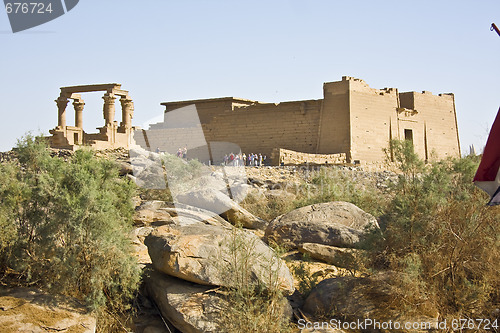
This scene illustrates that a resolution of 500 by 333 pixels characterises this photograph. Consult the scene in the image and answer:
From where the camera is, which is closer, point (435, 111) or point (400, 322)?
point (400, 322)

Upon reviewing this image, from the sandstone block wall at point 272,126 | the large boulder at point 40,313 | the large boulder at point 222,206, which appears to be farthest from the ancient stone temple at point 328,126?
the large boulder at point 40,313

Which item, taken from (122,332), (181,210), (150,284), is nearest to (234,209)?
(181,210)

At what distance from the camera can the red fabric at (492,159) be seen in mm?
5797

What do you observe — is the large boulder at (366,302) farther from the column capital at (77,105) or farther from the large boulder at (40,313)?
the column capital at (77,105)

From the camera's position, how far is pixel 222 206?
41.6ft

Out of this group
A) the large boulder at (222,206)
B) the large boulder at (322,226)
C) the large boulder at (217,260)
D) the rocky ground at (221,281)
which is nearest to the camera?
the rocky ground at (221,281)

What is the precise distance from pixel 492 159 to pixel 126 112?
24.3 metres

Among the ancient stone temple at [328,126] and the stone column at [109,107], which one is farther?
the stone column at [109,107]

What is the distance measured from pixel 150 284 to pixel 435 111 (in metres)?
24.9

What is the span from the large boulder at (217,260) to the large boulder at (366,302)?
1.51ft

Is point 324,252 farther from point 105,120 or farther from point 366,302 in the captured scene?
point 105,120

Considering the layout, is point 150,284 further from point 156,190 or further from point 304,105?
point 304,105

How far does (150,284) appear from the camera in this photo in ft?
26.9

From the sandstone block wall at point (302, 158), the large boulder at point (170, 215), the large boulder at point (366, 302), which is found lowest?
the large boulder at point (366, 302)
